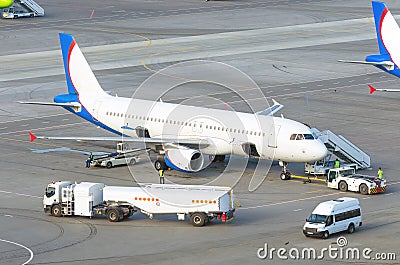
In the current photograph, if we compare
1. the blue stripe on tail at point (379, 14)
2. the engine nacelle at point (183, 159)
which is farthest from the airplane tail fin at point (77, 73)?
the blue stripe on tail at point (379, 14)

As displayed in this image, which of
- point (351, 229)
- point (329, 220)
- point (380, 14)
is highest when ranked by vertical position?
point (380, 14)

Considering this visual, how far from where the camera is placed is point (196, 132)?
89000 millimetres

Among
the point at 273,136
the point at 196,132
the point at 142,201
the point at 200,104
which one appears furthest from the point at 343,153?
the point at 200,104

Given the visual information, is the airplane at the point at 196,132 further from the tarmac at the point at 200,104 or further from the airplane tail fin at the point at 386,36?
the airplane tail fin at the point at 386,36

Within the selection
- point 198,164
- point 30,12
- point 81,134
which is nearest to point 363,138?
point 198,164

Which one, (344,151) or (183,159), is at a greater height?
(344,151)

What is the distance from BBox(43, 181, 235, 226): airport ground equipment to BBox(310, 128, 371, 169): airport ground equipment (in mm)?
17971

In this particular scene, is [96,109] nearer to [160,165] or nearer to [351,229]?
[160,165]

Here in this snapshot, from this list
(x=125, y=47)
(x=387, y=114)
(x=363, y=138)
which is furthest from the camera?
(x=125, y=47)

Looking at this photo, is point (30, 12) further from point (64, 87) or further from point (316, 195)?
point (316, 195)

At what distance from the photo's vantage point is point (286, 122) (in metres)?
86.0

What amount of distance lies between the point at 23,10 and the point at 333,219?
12802 centimetres

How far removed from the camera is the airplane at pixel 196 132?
84.9 metres

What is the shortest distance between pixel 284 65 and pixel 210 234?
253ft
